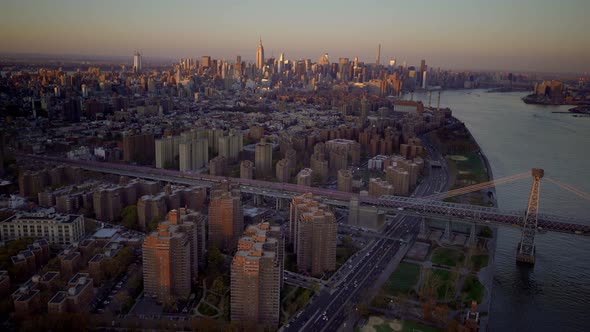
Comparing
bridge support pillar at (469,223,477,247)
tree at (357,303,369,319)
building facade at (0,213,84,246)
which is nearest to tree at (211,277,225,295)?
tree at (357,303,369,319)

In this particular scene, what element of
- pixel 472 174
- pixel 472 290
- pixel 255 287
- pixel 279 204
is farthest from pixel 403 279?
pixel 472 174

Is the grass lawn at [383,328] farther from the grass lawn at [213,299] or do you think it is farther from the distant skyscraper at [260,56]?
the distant skyscraper at [260,56]

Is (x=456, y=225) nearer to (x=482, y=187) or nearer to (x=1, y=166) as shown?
(x=482, y=187)

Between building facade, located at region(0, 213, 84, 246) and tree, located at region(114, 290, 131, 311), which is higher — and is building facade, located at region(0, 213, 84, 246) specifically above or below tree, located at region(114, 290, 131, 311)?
above

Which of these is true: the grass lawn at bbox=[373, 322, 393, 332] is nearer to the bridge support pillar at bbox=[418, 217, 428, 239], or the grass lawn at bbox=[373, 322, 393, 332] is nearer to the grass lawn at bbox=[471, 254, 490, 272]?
the grass lawn at bbox=[471, 254, 490, 272]

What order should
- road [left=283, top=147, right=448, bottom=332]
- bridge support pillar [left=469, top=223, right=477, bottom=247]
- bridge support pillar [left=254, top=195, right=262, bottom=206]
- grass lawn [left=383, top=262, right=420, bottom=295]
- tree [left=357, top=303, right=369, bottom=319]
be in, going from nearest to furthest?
road [left=283, top=147, right=448, bottom=332]
tree [left=357, top=303, right=369, bottom=319]
grass lawn [left=383, top=262, right=420, bottom=295]
bridge support pillar [left=469, top=223, right=477, bottom=247]
bridge support pillar [left=254, top=195, right=262, bottom=206]

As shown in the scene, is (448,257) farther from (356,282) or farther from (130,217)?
(130,217)
